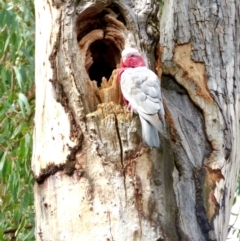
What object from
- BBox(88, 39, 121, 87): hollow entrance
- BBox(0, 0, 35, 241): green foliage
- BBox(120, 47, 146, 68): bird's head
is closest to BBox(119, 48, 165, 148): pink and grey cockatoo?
BBox(120, 47, 146, 68): bird's head

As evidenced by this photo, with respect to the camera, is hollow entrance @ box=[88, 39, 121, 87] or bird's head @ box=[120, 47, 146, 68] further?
hollow entrance @ box=[88, 39, 121, 87]

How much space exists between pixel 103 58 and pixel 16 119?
991mm

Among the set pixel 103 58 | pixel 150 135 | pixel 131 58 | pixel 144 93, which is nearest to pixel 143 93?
pixel 144 93

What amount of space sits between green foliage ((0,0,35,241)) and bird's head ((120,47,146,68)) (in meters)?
0.81

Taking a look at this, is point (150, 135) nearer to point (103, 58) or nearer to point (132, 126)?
point (132, 126)

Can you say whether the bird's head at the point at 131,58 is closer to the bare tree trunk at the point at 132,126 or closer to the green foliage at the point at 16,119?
the bare tree trunk at the point at 132,126

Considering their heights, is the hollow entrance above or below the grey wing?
above

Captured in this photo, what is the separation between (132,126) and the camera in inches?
78.7

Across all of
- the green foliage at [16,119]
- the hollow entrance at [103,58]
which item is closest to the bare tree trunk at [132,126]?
the hollow entrance at [103,58]

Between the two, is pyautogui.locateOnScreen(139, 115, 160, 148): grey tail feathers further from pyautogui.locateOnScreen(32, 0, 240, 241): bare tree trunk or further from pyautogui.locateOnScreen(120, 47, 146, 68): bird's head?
pyautogui.locateOnScreen(120, 47, 146, 68): bird's head

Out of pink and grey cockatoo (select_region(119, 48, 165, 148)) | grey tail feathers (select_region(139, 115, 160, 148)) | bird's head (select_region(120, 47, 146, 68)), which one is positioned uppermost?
bird's head (select_region(120, 47, 146, 68))

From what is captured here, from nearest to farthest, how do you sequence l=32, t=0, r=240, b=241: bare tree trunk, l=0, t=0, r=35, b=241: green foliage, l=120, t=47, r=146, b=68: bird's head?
l=32, t=0, r=240, b=241: bare tree trunk < l=120, t=47, r=146, b=68: bird's head < l=0, t=0, r=35, b=241: green foliage

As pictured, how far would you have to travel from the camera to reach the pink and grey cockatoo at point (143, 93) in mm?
2006

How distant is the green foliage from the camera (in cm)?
305
